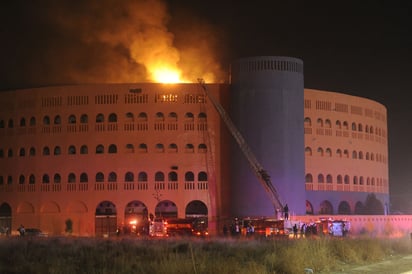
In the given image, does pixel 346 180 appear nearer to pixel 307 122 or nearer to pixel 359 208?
pixel 359 208

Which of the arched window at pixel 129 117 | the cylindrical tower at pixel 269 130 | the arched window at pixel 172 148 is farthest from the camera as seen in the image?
the arched window at pixel 129 117

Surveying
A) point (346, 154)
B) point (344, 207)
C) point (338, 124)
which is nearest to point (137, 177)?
point (338, 124)

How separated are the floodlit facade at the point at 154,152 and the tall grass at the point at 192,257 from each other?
1163 inches

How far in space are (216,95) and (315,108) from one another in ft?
34.3

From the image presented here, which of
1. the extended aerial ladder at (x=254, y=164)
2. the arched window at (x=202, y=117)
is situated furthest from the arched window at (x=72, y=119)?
the extended aerial ladder at (x=254, y=164)

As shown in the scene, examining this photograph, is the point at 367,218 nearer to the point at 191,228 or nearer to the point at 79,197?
the point at 191,228

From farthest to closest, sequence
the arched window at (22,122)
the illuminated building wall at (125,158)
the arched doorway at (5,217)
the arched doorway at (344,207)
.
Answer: the arched doorway at (344,207)
the arched window at (22,122)
the arched doorway at (5,217)
the illuminated building wall at (125,158)

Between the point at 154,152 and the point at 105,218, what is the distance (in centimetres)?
780

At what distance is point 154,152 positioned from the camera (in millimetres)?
65438

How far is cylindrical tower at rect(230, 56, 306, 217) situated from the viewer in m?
63.6

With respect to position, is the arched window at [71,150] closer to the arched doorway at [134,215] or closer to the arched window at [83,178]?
the arched window at [83,178]

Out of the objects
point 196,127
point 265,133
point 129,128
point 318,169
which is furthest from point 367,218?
point 129,128

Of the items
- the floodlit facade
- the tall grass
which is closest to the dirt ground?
the tall grass

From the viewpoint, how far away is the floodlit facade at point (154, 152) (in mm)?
64438
